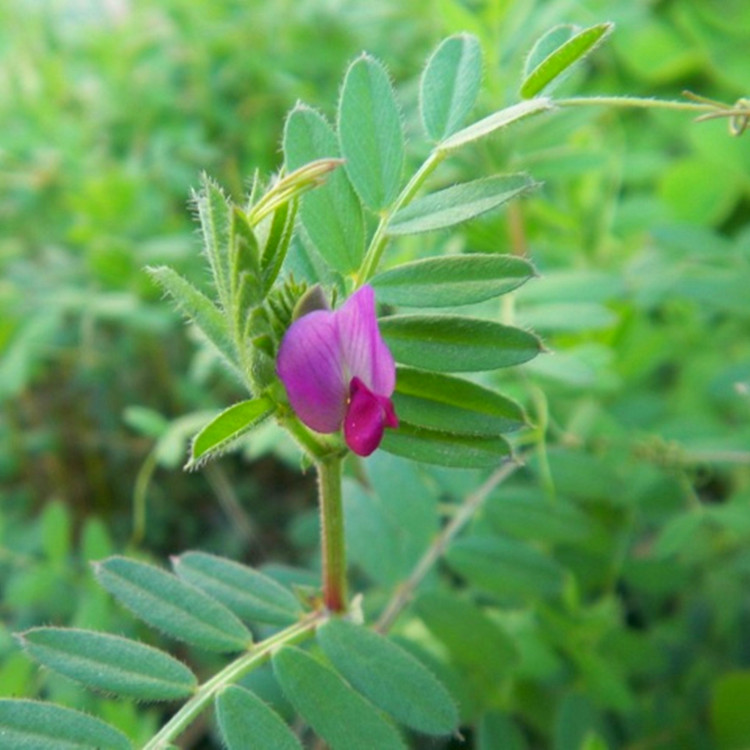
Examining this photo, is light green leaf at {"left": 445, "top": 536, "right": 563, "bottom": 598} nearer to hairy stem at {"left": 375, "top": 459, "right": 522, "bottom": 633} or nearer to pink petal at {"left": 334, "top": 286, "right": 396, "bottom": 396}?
hairy stem at {"left": 375, "top": 459, "right": 522, "bottom": 633}

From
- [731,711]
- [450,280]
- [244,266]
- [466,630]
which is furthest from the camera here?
[731,711]

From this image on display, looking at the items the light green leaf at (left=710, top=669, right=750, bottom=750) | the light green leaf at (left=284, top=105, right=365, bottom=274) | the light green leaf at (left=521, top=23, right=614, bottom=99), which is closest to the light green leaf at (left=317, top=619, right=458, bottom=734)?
the light green leaf at (left=284, top=105, right=365, bottom=274)

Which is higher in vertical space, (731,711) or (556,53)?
(556,53)

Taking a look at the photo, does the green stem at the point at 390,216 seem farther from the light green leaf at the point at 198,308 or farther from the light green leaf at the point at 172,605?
the light green leaf at the point at 172,605

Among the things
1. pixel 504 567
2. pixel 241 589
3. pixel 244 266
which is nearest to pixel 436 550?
pixel 504 567

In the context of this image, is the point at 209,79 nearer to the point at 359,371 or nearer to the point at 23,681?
the point at 23,681

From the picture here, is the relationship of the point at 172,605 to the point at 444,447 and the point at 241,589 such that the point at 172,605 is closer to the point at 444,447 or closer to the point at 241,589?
the point at 241,589

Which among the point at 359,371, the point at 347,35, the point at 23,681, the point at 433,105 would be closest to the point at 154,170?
the point at 347,35
